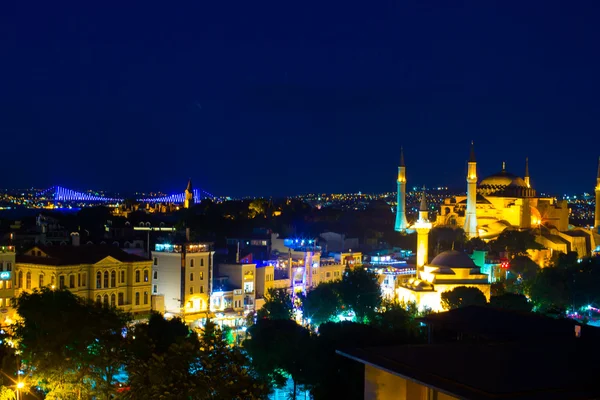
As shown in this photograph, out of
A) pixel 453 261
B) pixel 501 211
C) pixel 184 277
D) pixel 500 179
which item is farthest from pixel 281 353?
pixel 500 179

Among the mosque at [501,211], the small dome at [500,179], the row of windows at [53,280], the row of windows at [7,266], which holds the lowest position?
the row of windows at [53,280]

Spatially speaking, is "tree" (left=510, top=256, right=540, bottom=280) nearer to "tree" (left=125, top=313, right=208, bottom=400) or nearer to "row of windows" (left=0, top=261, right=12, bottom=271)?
"row of windows" (left=0, top=261, right=12, bottom=271)

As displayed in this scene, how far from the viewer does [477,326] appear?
24234mm

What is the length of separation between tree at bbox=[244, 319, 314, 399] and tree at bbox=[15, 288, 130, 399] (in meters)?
4.28

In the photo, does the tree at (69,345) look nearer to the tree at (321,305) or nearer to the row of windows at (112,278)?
the row of windows at (112,278)

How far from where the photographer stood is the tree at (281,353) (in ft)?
91.8

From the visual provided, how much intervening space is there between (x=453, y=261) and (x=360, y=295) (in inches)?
406

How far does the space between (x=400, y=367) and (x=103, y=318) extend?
48.0 ft

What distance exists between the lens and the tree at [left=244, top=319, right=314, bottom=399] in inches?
1102

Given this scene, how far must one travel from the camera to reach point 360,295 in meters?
44.5

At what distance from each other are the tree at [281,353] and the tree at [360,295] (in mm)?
12624

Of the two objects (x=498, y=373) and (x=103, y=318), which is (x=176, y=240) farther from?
(x=498, y=373)

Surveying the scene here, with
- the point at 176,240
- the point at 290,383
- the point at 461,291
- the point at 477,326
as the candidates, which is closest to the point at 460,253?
the point at 461,291

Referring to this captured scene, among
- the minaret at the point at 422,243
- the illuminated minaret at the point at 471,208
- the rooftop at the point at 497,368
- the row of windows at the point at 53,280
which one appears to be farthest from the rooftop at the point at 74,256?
the illuminated minaret at the point at 471,208
